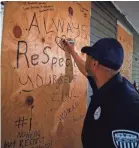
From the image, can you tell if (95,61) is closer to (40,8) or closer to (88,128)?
(88,128)

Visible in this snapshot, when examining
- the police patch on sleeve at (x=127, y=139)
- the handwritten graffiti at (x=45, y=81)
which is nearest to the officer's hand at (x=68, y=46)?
the handwritten graffiti at (x=45, y=81)

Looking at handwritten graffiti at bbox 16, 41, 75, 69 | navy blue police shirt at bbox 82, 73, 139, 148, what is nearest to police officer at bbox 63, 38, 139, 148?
navy blue police shirt at bbox 82, 73, 139, 148

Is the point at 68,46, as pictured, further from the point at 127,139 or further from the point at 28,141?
the point at 127,139

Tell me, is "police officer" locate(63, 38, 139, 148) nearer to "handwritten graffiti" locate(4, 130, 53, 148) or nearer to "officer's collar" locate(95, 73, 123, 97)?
"officer's collar" locate(95, 73, 123, 97)

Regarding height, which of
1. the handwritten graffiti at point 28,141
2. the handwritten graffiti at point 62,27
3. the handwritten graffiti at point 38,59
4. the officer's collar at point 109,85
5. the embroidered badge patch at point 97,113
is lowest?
the handwritten graffiti at point 28,141

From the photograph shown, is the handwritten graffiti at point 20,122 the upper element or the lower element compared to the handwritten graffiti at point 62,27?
lower

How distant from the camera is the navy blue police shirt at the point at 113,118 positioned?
6.73 ft

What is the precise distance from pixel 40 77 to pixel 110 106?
954mm

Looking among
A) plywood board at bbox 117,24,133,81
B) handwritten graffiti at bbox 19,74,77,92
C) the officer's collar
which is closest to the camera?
the officer's collar

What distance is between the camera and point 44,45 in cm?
295

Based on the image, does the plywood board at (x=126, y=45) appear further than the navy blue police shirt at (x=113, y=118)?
Yes

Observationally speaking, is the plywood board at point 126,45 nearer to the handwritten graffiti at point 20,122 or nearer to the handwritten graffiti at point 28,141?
the handwritten graffiti at point 28,141

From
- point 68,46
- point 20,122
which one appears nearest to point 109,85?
point 20,122

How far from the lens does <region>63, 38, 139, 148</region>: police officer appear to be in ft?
6.78
